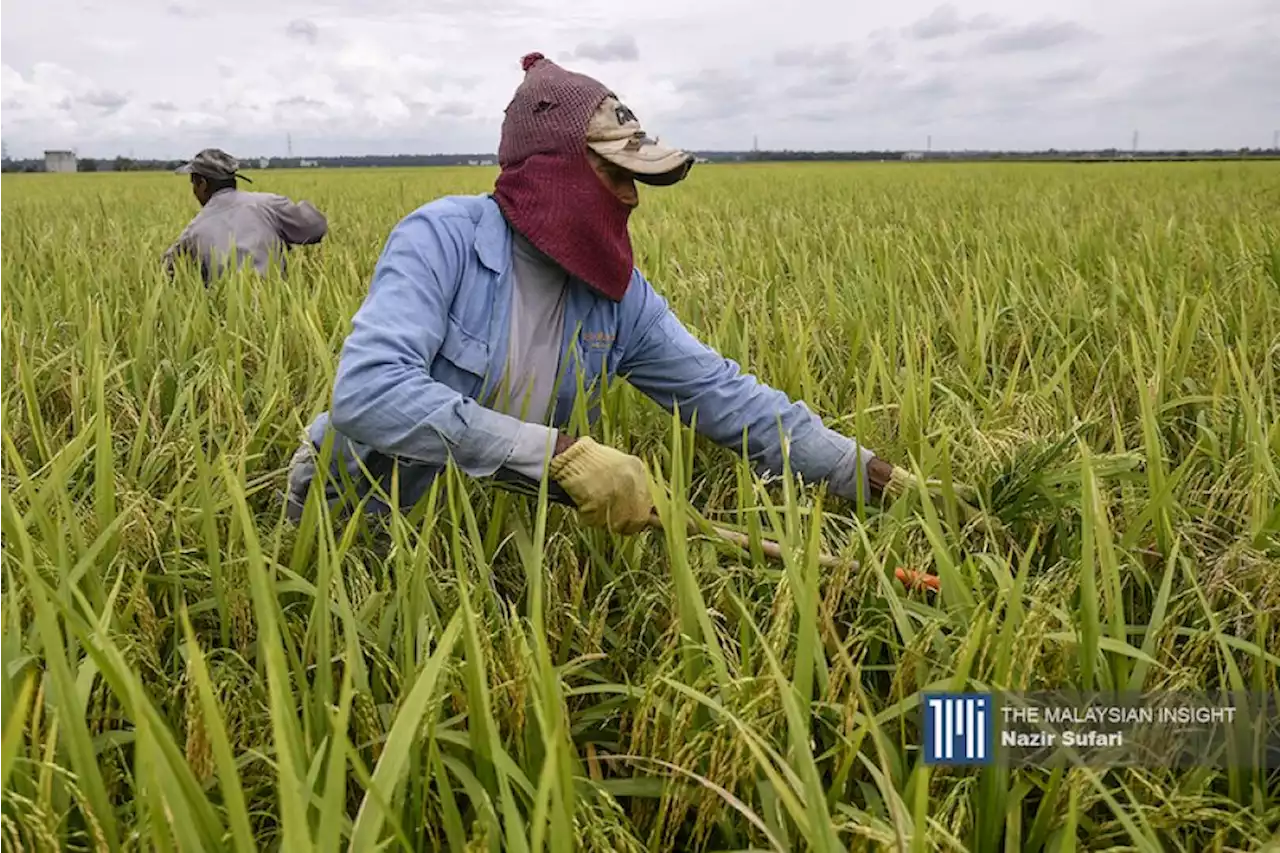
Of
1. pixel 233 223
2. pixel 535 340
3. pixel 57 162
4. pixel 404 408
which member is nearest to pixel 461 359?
pixel 535 340

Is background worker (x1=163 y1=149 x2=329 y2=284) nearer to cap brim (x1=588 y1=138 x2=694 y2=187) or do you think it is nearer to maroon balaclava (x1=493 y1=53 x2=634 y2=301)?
maroon balaclava (x1=493 y1=53 x2=634 y2=301)

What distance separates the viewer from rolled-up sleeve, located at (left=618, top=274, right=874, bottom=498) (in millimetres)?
1577

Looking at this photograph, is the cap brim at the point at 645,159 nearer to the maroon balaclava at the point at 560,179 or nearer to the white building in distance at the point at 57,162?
the maroon balaclava at the point at 560,179

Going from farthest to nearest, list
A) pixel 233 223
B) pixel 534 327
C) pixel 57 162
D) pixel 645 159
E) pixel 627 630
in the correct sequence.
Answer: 1. pixel 57 162
2. pixel 233 223
3. pixel 534 327
4. pixel 645 159
5. pixel 627 630

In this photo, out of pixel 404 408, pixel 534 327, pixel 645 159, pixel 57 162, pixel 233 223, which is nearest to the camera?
pixel 404 408

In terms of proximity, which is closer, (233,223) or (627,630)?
(627,630)

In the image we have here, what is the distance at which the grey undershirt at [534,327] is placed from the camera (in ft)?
5.49

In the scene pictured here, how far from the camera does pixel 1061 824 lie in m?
0.84

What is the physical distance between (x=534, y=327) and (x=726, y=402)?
0.37 m

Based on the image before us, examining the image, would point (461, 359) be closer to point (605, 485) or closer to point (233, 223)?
point (605, 485)

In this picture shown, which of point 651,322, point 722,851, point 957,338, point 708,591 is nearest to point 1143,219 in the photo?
point 957,338

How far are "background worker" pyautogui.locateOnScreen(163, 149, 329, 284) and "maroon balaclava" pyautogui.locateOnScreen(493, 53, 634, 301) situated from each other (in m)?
2.11

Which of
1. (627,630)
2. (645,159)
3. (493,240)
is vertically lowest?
(627,630)

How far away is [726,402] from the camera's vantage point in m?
1.70
